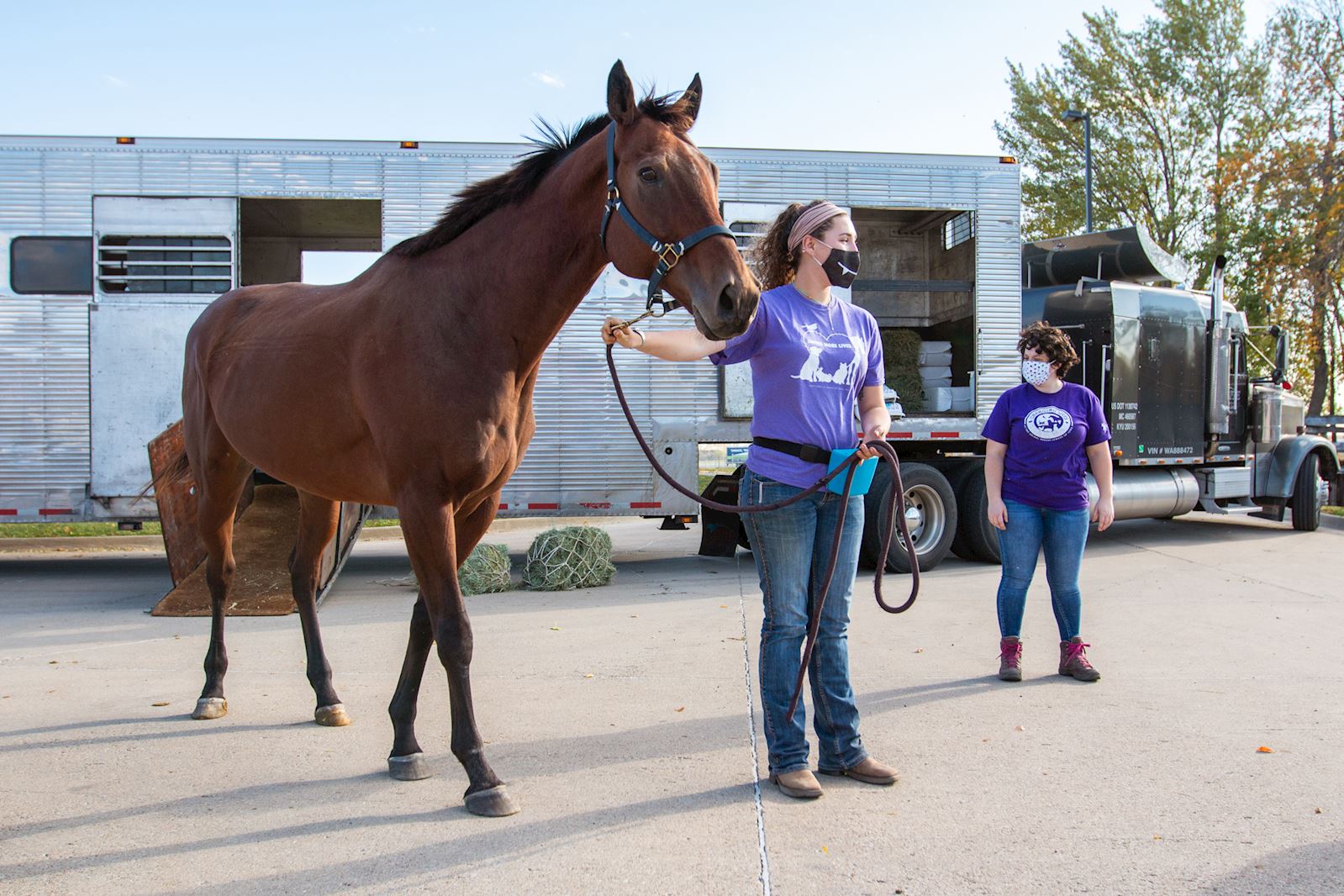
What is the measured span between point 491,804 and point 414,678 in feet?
2.32

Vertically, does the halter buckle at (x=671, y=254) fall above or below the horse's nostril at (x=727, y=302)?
above

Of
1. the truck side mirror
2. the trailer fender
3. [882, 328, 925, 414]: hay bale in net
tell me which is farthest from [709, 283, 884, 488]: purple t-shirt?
the trailer fender

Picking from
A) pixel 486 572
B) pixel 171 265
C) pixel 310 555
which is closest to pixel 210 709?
pixel 310 555

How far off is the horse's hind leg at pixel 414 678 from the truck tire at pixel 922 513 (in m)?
5.73

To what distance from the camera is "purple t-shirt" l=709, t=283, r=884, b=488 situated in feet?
11.0

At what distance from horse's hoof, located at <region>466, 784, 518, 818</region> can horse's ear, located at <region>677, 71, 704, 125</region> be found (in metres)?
2.32

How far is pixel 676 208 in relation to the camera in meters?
2.97

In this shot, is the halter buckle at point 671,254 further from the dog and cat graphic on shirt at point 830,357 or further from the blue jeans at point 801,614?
the blue jeans at point 801,614

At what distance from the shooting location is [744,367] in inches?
357

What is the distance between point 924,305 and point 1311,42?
14.3m

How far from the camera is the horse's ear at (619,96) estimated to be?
10.1 feet

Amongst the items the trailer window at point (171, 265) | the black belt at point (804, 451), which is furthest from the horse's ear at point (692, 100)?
the trailer window at point (171, 265)

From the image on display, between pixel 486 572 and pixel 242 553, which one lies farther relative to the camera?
pixel 486 572

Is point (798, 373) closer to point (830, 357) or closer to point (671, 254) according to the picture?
point (830, 357)
